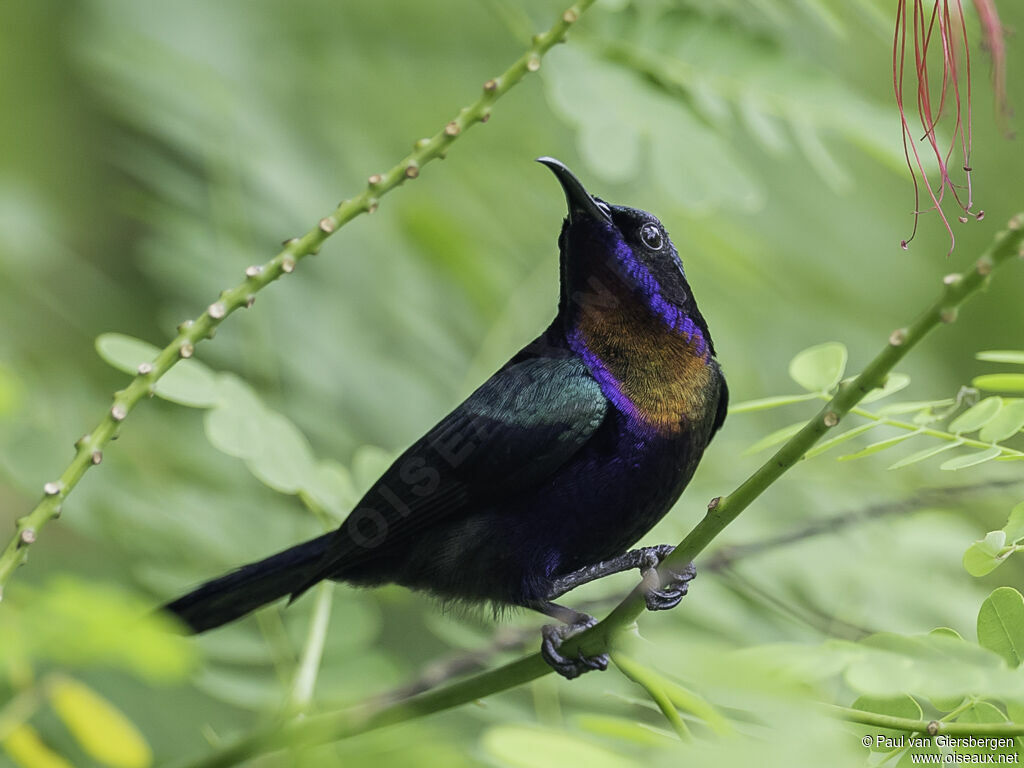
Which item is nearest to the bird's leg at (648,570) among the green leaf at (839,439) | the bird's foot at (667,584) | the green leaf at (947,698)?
the bird's foot at (667,584)

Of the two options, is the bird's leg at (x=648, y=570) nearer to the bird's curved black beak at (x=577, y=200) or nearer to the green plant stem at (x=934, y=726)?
the green plant stem at (x=934, y=726)

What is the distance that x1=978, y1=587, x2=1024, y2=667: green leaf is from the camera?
1475 mm

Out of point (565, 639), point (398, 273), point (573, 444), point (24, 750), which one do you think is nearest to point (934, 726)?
point (565, 639)

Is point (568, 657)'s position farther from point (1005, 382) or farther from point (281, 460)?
point (1005, 382)

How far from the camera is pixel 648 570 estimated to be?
5.77 feet

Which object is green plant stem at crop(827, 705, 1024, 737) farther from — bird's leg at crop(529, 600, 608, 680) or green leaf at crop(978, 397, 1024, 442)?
bird's leg at crop(529, 600, 608, 680)

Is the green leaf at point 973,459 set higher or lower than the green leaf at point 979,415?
lower

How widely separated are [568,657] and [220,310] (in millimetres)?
809

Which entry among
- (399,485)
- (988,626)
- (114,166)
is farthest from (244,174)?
(988,626)

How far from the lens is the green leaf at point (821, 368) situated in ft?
5.99

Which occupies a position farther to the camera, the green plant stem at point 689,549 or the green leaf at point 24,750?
the green leaf at point 24,750

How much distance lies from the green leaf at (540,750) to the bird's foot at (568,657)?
0.74 meters

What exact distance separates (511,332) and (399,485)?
835mm

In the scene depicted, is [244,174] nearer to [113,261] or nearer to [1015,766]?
[113,261]
